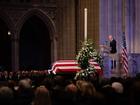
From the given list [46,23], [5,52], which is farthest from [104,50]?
[5,52]

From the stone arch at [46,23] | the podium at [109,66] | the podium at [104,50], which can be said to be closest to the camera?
the podium at [104,50]

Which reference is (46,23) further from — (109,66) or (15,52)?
(109,66)

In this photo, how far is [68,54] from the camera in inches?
827

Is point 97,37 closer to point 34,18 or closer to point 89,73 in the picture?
point 34,18

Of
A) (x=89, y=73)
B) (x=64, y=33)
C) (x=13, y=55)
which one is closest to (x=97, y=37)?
(x=64, y=33)

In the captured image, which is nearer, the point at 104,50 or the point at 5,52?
the point at 104,50

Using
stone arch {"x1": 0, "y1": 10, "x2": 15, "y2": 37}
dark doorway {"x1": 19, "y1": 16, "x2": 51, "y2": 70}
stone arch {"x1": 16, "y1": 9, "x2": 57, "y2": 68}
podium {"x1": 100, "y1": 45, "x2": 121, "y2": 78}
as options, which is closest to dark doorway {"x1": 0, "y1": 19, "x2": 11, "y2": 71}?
dark doorway {"x1": 19, "y1": 16, "x2": 51, "y2": 70}

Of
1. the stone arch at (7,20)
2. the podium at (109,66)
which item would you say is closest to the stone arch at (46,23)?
the stone arch at (7,20)

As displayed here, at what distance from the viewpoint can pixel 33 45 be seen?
22.7m

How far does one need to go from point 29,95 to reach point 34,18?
1613 centimetres

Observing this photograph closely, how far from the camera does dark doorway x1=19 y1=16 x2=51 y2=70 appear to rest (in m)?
22.4

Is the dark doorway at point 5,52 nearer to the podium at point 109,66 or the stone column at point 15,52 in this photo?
the stone column at point 15,52

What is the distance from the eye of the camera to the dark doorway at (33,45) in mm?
22406

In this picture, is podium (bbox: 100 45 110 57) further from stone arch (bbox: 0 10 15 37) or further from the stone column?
stone arch (bbox: 0 10 15 37)
